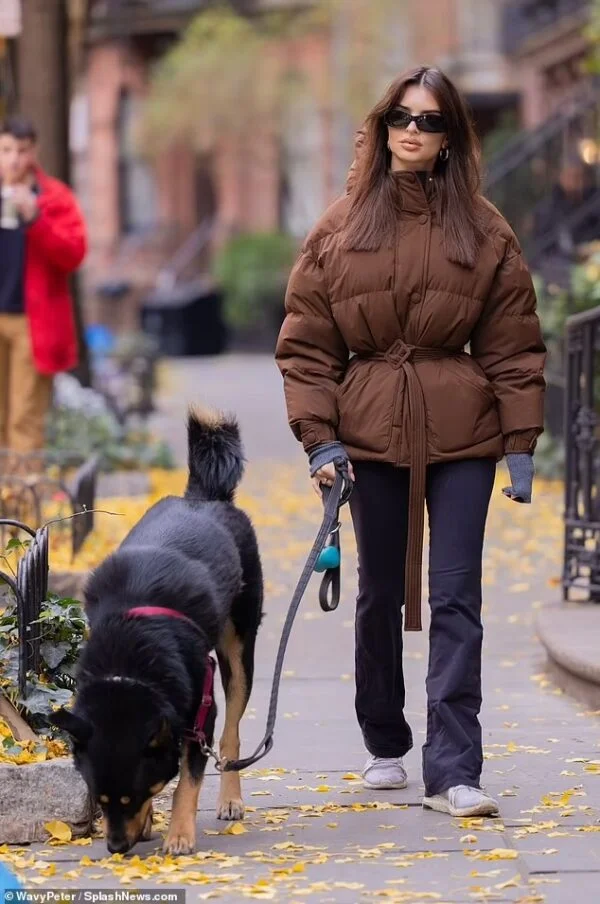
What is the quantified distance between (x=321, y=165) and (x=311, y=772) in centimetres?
3589

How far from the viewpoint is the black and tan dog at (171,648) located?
4.49 metres

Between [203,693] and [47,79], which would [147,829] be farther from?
[47,79]

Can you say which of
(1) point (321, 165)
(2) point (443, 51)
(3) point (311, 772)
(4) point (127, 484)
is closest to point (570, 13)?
(2) point (443, 51)

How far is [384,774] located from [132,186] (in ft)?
136

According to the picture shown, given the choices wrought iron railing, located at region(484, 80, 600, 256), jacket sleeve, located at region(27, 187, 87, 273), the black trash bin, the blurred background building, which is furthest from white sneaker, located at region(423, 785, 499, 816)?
the black trash bin

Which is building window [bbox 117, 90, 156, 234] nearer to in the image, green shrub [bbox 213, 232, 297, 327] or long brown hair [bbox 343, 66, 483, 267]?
green shrub [bbox 213, 232, 297, 327]

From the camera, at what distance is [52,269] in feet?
36.3

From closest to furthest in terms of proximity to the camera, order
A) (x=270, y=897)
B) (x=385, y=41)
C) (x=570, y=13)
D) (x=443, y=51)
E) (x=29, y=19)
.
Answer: (x=270, y=897) → (x=29, y=19) → (x=570, y=13) → (x=385, y=41) → (x=443, y=51)

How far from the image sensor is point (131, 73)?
45.7 metres

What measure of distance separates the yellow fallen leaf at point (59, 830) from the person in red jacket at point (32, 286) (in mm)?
6205

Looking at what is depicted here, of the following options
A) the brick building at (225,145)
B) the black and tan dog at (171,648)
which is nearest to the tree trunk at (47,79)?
the black and tan dog at (171,648)

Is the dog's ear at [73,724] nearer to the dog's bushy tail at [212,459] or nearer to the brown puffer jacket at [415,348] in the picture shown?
the dog's bushy tail at [212,459]

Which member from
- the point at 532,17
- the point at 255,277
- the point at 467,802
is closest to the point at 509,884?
the point at 467,802

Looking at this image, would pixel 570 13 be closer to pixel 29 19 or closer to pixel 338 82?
pixel 338 82
